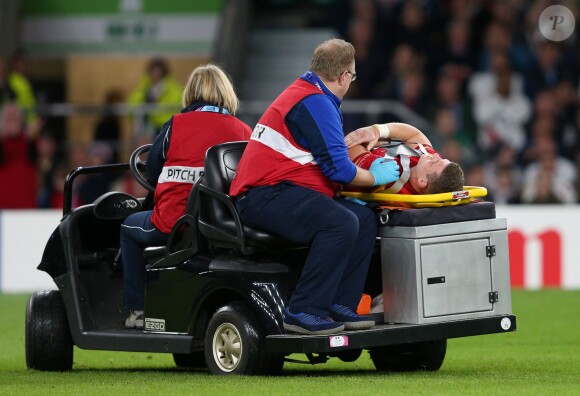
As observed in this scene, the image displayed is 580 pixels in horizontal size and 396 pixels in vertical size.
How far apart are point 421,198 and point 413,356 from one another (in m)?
1.34

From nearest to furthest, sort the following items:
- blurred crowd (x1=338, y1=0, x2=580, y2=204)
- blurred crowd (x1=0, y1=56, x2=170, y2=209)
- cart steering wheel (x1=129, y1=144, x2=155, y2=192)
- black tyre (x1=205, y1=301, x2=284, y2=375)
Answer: black tyre (x1=205, y1=301, x2=284, y2=375)
cart steering wheel (x1=129, y1=144, x2=155, y2=192)
blurred crowd (x1=338, y1=0, x2=580, y2=204)
blurred crowd (x1=0, y1=56, x2=170, y2=209)

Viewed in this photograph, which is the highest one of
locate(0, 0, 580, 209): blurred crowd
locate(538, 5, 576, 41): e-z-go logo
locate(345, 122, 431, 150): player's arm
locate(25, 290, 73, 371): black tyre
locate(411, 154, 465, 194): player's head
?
locate(538, 5, 576, 41): e-z-go logo

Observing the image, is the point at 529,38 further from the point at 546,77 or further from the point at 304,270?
the point at 304,270

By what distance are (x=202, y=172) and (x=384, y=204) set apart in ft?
4.13

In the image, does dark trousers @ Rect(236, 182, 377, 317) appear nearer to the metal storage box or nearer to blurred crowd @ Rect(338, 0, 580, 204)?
the metal storage box

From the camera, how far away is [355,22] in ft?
65.1

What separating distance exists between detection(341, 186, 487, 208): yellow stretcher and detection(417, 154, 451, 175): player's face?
0.54 ft

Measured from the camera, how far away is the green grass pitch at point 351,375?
8.12m

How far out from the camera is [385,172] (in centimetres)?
862

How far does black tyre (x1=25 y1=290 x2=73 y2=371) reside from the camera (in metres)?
9.88

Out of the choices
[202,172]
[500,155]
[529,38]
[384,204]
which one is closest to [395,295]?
[384,204]

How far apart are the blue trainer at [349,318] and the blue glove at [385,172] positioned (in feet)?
2.37

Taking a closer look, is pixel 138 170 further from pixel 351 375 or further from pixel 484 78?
pixel 484 78

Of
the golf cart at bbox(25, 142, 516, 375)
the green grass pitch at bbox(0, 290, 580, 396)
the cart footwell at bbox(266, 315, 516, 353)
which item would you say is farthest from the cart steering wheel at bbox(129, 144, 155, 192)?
the cart footwell at bbox(266, 315, 516, 353)
